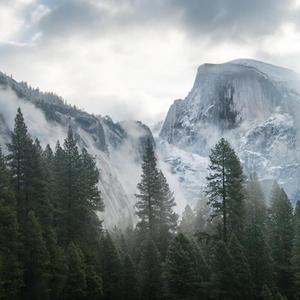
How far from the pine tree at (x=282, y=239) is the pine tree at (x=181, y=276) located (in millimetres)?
7705

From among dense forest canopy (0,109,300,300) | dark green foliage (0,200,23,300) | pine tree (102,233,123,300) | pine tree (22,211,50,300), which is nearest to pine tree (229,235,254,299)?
dense forest canopy (0,109,300,300)

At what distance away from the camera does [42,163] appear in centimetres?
4809

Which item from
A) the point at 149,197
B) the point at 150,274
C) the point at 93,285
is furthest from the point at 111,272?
the point at 149,197

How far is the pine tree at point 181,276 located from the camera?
4491 cm

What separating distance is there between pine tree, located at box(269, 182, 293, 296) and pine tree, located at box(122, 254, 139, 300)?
12.0 meters

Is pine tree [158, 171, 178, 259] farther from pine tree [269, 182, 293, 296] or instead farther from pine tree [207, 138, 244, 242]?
pine tree [207, 138, 244, 242]

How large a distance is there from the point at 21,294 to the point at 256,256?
701 inches

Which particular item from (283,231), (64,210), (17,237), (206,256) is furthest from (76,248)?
(283,231)

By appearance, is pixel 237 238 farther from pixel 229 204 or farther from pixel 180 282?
pixel 180 282

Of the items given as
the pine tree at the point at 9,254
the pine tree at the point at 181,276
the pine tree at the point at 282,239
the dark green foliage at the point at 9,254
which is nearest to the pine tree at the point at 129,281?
the pine tree at the point at 181,276

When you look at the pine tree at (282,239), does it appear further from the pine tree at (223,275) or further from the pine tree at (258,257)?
the pine tree at (223,275)

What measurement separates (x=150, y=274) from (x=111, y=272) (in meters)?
3.44

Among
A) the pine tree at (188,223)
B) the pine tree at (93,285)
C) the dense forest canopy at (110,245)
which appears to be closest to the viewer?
the dense forest canopy at (110,245)

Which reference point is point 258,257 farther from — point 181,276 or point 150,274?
point 150,274
